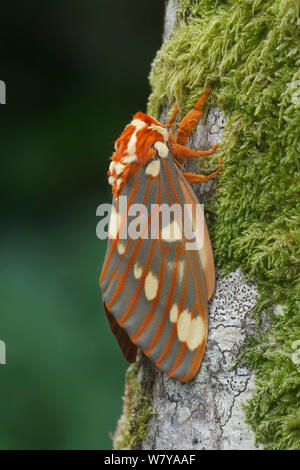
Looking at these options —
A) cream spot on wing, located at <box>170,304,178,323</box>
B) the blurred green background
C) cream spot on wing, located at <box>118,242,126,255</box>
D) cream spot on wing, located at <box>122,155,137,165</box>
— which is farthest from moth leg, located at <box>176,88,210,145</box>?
the blurred green background

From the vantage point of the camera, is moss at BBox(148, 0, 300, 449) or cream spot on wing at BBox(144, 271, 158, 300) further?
cream spot on wing at BBox(144, 271, 158, 300)

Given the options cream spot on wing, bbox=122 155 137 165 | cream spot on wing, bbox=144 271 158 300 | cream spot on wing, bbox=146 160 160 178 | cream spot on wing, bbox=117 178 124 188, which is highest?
cream spot on wing, bbox=122 155 137 165

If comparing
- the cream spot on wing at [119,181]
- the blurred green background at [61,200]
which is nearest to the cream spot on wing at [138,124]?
the cream spot on wing at [119,181]

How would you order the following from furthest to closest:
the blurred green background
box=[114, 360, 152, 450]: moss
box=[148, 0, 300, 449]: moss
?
the blurred green background
box=[114, 360, 152, 450]: moss
box=[148, 0, 300, 449]: moss

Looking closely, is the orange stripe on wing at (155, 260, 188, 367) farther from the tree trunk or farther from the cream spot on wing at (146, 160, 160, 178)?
the cream spot on wing at (146, 160, 160, 178)

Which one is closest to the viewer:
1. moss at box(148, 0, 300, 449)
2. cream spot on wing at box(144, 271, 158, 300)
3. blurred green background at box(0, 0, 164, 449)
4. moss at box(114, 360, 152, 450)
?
moss at box(148, 0, 300, 449)

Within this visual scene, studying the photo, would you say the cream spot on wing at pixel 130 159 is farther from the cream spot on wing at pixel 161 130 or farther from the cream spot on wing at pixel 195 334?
the cream spot on wing at pixel 195 334
